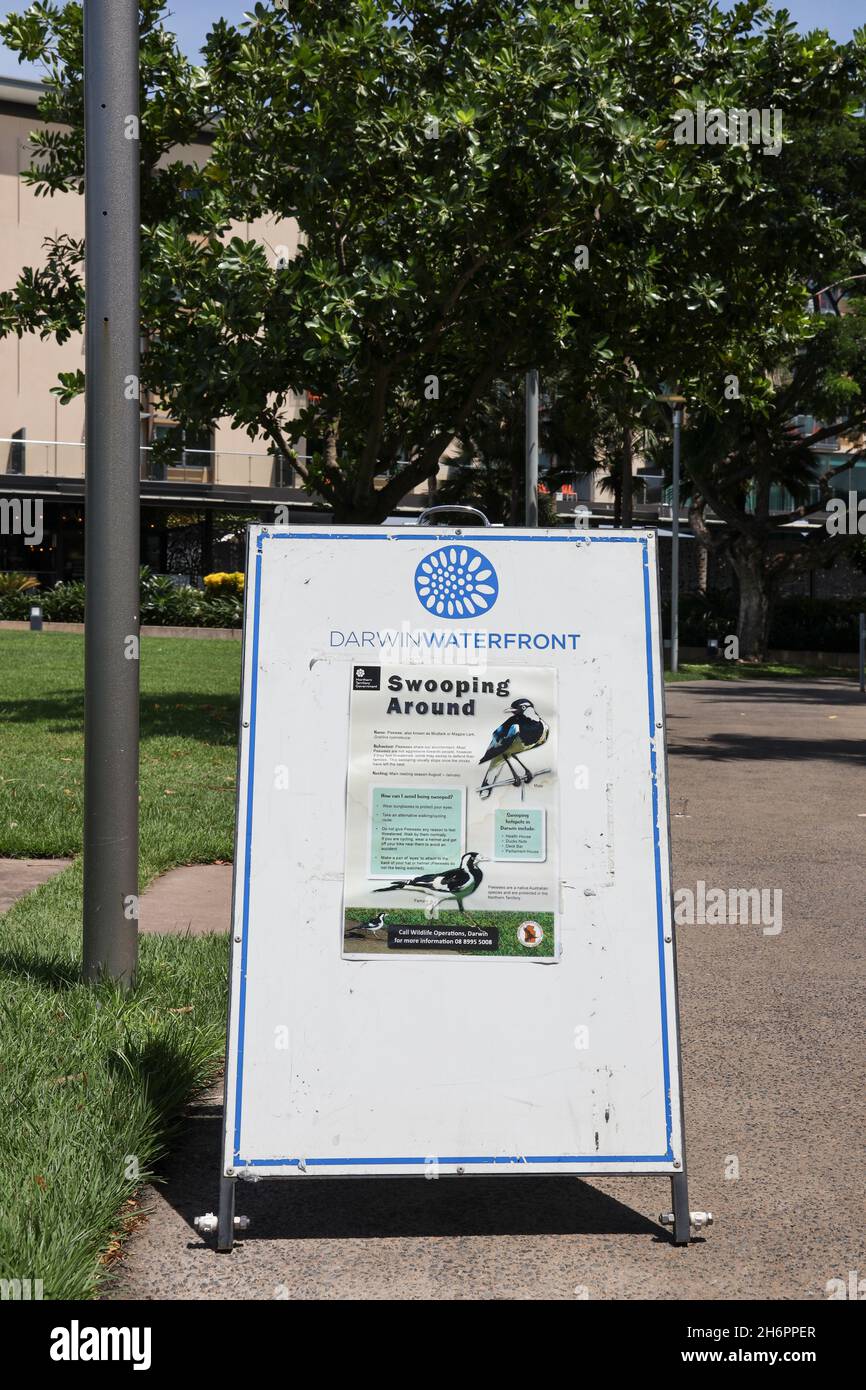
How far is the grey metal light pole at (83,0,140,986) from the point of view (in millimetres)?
5453

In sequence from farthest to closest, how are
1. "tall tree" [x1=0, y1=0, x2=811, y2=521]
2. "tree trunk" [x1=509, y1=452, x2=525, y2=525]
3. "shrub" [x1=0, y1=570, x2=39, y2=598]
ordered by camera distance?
1. "tree trunk" [x1=509, y1=452, x2=525, y2=525]
2. "shrub" [x1=0, y1=570, x2=39, y2=598]
3. "tall tree" [x1=0, y1=0, x2=811, y2=521]

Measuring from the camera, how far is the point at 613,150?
14.6 metres

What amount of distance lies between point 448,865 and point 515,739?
14.9 inches

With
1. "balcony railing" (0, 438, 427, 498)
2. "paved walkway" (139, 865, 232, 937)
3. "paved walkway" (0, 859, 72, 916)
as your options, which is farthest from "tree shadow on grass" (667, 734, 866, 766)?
"balcony railing" (0, 438, 427, 498)

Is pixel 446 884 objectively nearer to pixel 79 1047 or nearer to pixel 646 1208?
pixel 646 1208

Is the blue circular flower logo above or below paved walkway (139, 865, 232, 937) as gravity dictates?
above

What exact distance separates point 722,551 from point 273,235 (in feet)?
50.0

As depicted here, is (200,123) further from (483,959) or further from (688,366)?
(483,959)

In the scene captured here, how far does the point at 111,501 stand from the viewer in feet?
18.0

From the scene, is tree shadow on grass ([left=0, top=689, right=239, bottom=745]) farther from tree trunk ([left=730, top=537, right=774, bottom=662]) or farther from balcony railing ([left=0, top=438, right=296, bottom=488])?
tree trunk ([left=730, top=537, right=774, bottom=662])

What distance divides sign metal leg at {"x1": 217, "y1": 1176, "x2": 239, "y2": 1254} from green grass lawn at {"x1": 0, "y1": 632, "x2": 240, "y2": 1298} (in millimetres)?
265

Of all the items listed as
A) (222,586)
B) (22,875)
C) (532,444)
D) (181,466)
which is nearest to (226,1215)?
(22,875)
